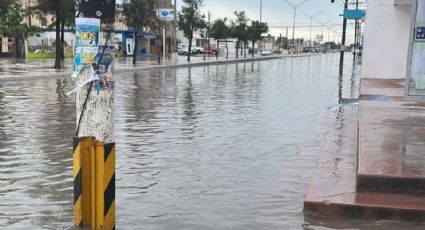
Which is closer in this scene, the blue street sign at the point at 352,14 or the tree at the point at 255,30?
the blue street sign at the point at 352,14

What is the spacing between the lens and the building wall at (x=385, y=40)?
985 inches

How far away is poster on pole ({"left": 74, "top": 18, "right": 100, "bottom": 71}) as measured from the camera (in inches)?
198

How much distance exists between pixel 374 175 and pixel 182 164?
10.5 ft

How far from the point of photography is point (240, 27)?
7719 cm

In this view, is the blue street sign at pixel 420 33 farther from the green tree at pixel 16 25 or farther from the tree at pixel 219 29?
the tree at pixel 219 29

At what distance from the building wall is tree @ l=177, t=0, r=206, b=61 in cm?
3163

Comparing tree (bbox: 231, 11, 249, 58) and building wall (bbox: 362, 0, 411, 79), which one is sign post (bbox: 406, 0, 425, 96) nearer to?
building wall (bbox: 362, 0, 411, 79)

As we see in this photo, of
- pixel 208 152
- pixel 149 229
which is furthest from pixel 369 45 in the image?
pixel 149 229

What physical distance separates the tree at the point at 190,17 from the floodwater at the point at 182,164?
131 ft

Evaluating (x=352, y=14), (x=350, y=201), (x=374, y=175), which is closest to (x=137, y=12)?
(x=352, y=14)

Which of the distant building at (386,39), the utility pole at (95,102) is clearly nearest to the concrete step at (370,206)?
the utility pole at (95,102)

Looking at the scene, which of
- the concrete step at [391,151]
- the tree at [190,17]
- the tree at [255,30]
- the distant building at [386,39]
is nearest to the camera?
the concrete step at [391,151]

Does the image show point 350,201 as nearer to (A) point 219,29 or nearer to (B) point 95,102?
(B) point 95,102

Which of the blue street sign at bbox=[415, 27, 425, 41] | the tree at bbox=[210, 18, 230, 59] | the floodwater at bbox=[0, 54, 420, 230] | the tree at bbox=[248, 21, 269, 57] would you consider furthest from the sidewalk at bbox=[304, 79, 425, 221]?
the tree at bbox=[248, 21, 269, 57]
